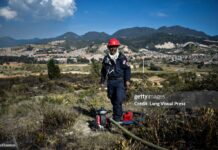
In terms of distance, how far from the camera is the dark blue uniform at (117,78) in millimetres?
5879

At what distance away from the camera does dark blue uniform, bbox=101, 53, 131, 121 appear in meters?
5.88

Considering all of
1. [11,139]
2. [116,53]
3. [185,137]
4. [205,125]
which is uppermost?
[116,53]

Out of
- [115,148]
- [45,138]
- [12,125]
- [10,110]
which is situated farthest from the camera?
[10,110]

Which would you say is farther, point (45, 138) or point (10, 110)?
point (10, 110)

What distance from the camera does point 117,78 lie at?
597 centimetres

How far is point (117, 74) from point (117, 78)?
13 cm

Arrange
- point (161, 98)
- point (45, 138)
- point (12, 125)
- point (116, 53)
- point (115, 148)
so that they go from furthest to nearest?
point (161, 98)
point (12, 125)
point (116, 53)
point (45, 138)
point (115, 148)

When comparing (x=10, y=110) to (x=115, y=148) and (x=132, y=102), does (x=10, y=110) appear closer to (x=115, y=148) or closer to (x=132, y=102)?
(x=132, y=102)

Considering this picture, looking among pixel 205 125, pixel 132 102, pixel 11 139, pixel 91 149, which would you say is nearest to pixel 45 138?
pixel 11 139

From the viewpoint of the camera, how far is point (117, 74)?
591 centimetres

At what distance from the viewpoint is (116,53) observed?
5.92 metres

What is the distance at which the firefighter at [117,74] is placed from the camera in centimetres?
587

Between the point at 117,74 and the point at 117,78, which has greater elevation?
the point at 117,74

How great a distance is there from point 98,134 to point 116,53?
7.25 ft
